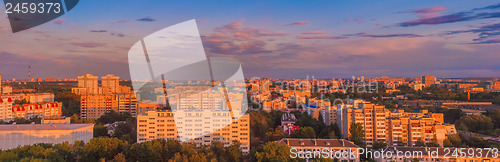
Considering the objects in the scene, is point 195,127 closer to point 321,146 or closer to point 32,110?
point 321,146

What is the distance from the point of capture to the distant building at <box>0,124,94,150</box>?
7.83m

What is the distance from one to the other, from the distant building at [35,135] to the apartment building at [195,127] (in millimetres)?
1447

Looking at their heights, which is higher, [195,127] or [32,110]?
[32,110]

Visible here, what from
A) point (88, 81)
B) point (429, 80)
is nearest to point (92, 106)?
point (88, 81)

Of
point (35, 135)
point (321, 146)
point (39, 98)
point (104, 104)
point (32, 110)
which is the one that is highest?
point (39, 98)

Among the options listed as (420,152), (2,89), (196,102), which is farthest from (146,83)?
(420,152)

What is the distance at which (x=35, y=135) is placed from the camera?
799cm

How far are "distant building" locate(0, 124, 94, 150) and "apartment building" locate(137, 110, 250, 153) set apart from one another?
1447 millimetres

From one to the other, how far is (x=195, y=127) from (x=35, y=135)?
337 cm

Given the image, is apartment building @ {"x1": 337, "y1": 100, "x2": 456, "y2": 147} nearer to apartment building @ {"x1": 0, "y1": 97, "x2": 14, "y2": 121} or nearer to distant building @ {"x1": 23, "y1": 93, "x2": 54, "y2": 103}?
apartment building @ {"x1": 0, "y1": 97, "x2": 14, "y2": 121}

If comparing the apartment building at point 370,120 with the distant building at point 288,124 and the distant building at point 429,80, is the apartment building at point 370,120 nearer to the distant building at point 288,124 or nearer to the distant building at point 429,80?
the distant building at point 288,124

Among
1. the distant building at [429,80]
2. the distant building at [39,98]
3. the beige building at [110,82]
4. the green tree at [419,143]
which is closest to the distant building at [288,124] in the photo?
the green tree at [419,143]

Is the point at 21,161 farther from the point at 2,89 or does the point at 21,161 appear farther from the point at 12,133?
the point at 2,89

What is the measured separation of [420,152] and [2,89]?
74.5 ft
